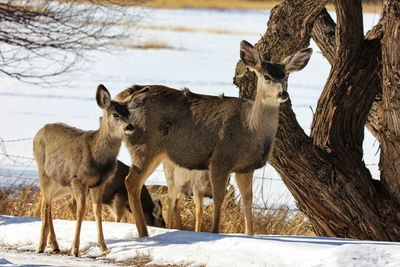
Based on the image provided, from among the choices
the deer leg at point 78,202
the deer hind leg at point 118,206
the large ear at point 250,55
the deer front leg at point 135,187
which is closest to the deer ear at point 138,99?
the deer front leg at point 135,187

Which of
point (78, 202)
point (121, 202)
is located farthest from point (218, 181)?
point (121, 202)

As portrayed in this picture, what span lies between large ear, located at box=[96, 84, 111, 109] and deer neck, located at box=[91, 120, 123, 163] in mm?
226

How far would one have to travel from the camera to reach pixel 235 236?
25.9ft

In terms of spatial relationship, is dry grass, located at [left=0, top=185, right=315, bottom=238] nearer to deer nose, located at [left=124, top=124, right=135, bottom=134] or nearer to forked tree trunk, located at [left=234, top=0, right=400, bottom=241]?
forked tree trunk, located at [left=234, top=0, right=400, bottom=241]

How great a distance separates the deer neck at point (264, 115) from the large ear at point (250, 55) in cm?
25

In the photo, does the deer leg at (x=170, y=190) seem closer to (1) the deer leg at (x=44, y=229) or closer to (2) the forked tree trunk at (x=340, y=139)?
(2) the forked tree trunk at (x=340, y=139)

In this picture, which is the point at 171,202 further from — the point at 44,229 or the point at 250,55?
the point at 250,55

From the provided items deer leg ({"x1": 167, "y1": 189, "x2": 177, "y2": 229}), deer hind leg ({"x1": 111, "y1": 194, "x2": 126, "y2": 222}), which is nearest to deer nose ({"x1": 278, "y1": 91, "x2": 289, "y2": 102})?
deer leg ({"x1": 167, "y1": 189, "x2": 177, "y2": 229})

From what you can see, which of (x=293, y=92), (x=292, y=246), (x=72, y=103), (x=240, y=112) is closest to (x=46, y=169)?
(x=240, y=112)

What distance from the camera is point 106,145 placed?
7891mm

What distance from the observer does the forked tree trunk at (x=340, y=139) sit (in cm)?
982

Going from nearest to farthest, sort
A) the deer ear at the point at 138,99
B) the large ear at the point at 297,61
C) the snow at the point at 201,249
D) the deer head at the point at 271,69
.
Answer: the snow at the point at 201,249, the deer head at the point at 271,69, the deer ear at the point at 138,99, the large ear at the point at 297,61

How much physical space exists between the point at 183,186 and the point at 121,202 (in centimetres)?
111

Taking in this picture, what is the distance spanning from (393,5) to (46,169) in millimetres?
4646
